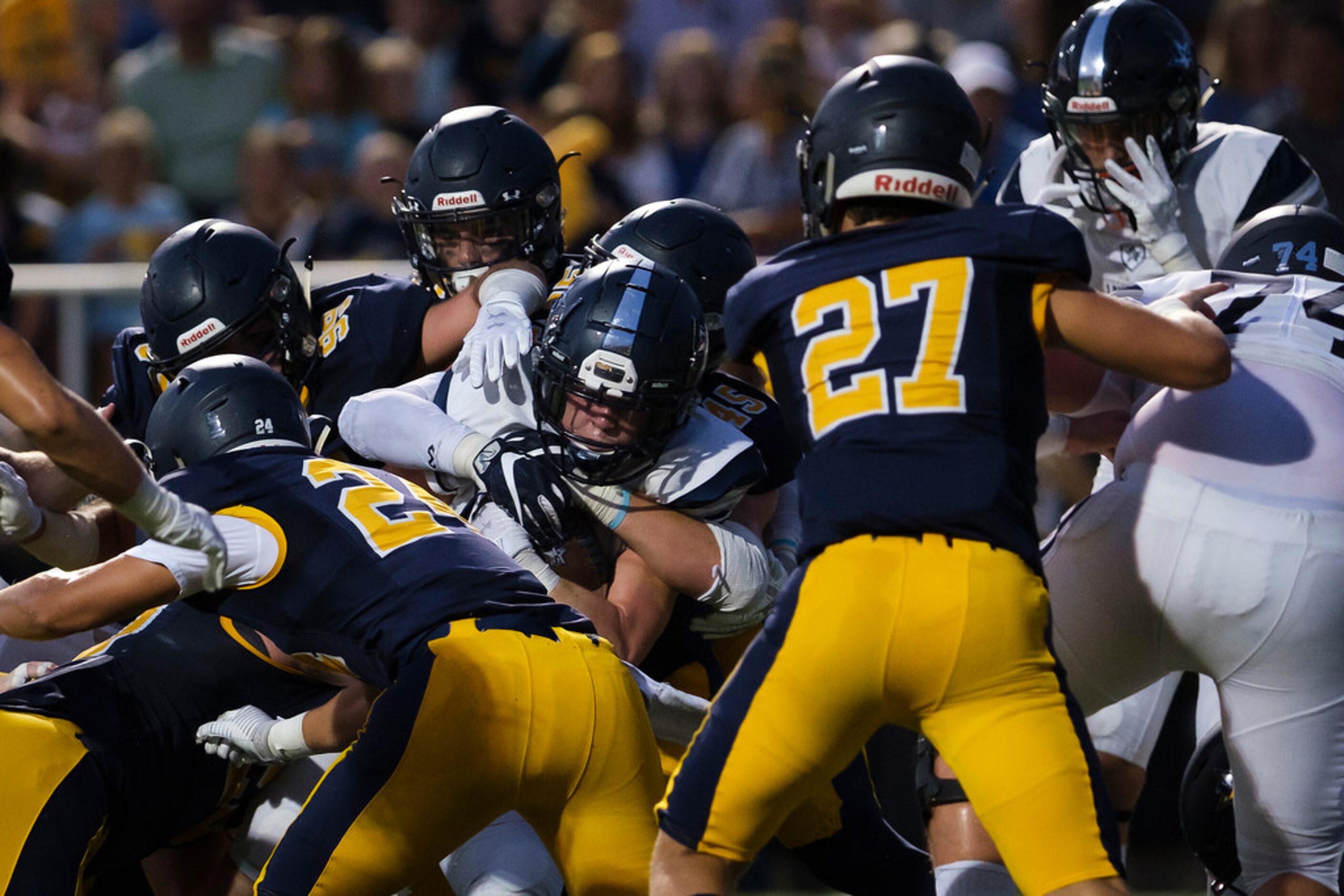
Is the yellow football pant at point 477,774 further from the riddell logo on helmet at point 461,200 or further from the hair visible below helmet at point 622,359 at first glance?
the riddell logo on helmet at point 461,200

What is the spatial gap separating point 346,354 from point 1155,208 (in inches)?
79.8

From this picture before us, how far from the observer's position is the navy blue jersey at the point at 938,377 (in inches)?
121

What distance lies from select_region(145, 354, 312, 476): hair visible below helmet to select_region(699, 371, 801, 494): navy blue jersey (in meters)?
0.98

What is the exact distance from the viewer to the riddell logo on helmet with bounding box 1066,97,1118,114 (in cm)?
462

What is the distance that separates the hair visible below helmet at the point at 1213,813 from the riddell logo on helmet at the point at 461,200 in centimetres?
215

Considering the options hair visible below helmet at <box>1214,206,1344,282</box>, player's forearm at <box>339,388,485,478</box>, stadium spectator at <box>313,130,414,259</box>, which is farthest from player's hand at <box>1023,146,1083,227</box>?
stadium spectator at <box>313,130,414,259</box>

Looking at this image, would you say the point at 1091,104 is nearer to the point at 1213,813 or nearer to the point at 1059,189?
the point at 1059,189

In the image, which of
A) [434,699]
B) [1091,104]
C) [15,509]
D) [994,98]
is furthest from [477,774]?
[994,98]

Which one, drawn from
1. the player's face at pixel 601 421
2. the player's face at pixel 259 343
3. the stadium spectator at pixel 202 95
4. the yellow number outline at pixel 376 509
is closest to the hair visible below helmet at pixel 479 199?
the player's face at pixel 259 343

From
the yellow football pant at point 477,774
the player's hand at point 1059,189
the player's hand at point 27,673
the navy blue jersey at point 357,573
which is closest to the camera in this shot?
the yellow football pant at point 477,774

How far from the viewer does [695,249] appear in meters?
4.36

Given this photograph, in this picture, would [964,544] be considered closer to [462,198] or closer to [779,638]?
[779,638]

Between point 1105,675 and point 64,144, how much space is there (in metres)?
6.25

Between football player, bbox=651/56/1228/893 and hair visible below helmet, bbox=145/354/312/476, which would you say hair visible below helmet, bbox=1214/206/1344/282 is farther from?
hair visible below helmet, bbox=145/354/312/476
